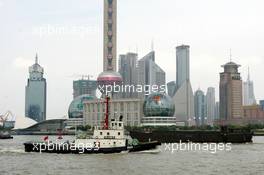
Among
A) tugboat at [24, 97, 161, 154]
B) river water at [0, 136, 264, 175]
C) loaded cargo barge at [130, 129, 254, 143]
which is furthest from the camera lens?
loaded cargo barge at [130, 129, 254, 143]

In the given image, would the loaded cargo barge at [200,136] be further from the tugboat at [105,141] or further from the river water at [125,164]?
the tugboat at [105,141]

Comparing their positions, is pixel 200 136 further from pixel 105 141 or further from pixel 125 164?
pixel 125 164

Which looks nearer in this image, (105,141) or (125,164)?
(125,164)

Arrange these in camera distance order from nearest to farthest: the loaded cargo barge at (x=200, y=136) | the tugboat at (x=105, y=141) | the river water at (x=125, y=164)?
the river water at (x=125, y=164)
the tugboat at (x=105, y=141)
the loaded cargo barge at (x=200, y=136)

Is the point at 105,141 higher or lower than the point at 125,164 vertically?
higher

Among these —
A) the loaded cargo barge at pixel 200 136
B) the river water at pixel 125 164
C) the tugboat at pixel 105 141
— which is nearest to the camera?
the river water at pixel 125 164

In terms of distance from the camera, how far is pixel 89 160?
67188 mm

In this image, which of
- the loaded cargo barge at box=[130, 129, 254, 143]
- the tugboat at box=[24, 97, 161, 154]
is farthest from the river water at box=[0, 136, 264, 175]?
the loaded cargo barge at box=[130, 129, 254, 143]

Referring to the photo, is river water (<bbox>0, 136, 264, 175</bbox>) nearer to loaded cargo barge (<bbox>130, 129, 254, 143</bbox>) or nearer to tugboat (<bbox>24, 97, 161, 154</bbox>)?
tugboat (<bbox>24, 97, 161, 154</bbox>)

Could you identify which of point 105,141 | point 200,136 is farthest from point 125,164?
point 200,136

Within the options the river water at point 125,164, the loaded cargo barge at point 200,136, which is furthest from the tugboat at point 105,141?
the loaded cargo barge at point 200,136

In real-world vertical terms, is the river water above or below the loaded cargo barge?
below

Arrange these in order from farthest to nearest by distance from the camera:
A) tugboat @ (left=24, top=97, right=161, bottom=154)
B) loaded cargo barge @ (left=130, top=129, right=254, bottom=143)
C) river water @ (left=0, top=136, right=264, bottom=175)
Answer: loaded cargo barge @ (left=130, top=129, right=254, bottom=143) → tugboat @ (left=24, top=97, right=161, bottom=154) → river water @ (left=0, top=136, right=264, bottom=175)

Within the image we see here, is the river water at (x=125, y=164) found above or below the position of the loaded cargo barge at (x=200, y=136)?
below
